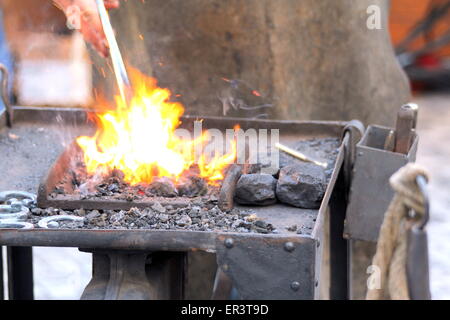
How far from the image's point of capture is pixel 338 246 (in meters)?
2.82

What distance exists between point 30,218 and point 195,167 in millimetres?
581

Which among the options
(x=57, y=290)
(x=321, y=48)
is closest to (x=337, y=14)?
(x=321, y=48)

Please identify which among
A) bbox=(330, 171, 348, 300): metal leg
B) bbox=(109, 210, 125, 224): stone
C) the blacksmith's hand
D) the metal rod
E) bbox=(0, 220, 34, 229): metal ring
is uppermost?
the blacksmith's hand

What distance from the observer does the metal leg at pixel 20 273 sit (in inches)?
114

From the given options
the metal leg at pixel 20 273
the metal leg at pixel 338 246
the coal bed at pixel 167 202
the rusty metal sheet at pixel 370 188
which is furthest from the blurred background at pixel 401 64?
the coal bed at pixel 167 202

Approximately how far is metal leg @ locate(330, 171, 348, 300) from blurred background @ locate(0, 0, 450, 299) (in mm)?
1541

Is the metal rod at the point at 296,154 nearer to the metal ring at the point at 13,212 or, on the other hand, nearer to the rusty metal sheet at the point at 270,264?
the rusty metal sheet at the point at 270,264

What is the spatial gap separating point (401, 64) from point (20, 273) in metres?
5.16

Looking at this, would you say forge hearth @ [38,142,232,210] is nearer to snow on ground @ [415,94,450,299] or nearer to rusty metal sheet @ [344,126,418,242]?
rusty metal sheet @ [344,126,418,242]

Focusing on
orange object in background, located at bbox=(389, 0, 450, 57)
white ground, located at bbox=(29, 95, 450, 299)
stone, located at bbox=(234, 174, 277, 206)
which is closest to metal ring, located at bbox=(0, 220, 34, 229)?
stone, located at bbox=(234, 174, 277, 206)

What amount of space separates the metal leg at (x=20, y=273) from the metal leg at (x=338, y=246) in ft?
3.78

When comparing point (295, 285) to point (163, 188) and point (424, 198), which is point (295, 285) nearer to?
point (424, 198)

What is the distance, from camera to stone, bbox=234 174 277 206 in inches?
85.4

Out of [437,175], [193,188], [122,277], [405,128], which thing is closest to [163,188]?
[193,188]
